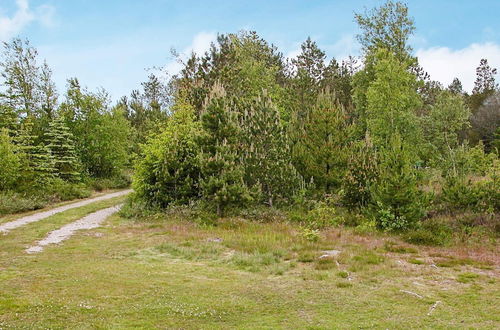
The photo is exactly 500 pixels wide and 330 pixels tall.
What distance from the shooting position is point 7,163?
24.7 meters

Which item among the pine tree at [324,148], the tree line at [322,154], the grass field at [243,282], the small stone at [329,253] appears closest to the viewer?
the grass field at [243,282]

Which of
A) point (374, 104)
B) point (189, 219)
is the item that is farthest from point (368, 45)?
point (189, 219)

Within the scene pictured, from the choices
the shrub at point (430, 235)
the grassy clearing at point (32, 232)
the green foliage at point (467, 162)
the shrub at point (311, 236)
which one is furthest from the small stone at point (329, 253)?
the green foliage at point (467, 162)

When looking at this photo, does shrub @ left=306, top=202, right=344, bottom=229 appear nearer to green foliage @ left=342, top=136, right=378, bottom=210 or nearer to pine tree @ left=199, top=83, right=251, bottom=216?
green foliage @ left=342, top=136, right=378, bottom=210

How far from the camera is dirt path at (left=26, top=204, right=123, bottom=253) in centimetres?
1454

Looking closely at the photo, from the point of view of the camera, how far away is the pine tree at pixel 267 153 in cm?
2169

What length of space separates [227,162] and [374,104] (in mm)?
14391

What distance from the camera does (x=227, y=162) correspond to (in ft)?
65.4

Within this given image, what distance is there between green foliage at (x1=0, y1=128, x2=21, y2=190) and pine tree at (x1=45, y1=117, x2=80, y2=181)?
544 centimetres

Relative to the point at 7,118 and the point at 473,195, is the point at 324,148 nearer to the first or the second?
the point at 473,195

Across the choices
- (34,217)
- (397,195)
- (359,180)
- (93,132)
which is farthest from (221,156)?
(93,132)

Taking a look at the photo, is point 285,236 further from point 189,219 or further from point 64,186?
point 64,186

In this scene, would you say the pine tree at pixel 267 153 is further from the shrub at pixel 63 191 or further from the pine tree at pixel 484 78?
the pine tree at pixel 484 78

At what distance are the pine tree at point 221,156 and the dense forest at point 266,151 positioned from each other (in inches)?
2.4
